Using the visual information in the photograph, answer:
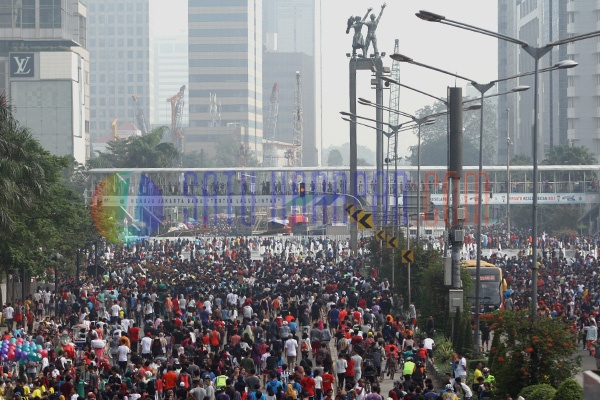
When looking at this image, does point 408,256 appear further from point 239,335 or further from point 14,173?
point 14,173

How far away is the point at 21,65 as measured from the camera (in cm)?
11825

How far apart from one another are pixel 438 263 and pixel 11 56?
91226 millimetres

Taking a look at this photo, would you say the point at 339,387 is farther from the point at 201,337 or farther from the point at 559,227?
the point at 559,227

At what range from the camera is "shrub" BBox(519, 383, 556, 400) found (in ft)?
57.5

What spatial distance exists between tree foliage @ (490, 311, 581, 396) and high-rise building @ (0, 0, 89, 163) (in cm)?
10189

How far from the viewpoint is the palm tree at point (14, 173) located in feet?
120

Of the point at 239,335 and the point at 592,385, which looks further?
the point at 239,335

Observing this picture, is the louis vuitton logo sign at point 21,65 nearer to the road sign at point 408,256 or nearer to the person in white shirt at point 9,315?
the person in white shirt at point 9,315

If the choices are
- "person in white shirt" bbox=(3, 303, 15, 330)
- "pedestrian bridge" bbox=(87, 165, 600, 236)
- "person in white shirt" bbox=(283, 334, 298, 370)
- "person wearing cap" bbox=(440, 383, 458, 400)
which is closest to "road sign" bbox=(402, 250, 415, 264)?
"person in white shirt" bbox=(283, 334, 298, 370)

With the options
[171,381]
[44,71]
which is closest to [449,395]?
[171,381]

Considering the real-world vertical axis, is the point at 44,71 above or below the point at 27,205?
above

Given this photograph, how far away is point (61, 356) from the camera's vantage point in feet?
83.6

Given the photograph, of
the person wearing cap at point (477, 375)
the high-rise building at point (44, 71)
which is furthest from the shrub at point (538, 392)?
the high-rise building at point (44, 71)

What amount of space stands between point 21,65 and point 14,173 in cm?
8356
